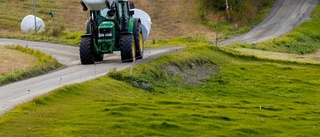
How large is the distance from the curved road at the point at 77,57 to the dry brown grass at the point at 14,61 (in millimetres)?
2013

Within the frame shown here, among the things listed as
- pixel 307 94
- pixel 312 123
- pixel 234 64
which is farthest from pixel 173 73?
pixel 312 123

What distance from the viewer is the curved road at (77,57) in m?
29.1

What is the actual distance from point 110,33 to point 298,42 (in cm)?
3904

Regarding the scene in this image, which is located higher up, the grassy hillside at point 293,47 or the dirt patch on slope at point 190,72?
the dirt patch on slope at point 190,72

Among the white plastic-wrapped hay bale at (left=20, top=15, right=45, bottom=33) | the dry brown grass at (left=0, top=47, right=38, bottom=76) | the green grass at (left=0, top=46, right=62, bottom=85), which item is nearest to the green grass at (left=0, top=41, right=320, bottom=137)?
the green grass at (left=0, top=46, right=62, bottom=85)

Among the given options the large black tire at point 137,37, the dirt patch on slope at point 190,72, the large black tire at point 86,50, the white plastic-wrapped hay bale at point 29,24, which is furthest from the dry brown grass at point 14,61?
the white plastic-wrapped hay bale at point 29,24

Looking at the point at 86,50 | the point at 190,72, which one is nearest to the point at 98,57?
the point at 86,50

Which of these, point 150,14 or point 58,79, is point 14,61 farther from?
point 150,14

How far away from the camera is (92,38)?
38906 millimetres

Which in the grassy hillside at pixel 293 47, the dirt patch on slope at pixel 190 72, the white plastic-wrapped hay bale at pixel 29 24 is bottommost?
the grassy hillside at pixel 293 47

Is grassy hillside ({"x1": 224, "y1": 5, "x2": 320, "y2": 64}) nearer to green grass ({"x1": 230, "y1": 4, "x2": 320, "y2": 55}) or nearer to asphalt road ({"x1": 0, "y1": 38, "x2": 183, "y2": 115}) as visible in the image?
green grass ({"x1": 230, "y1": 4, "x2": 320, "y2": 55})

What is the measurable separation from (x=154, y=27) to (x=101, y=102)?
190ft

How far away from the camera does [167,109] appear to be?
25.9m

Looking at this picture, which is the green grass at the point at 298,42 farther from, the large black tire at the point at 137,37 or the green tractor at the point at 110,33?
the green tractor at the point at 110,33
